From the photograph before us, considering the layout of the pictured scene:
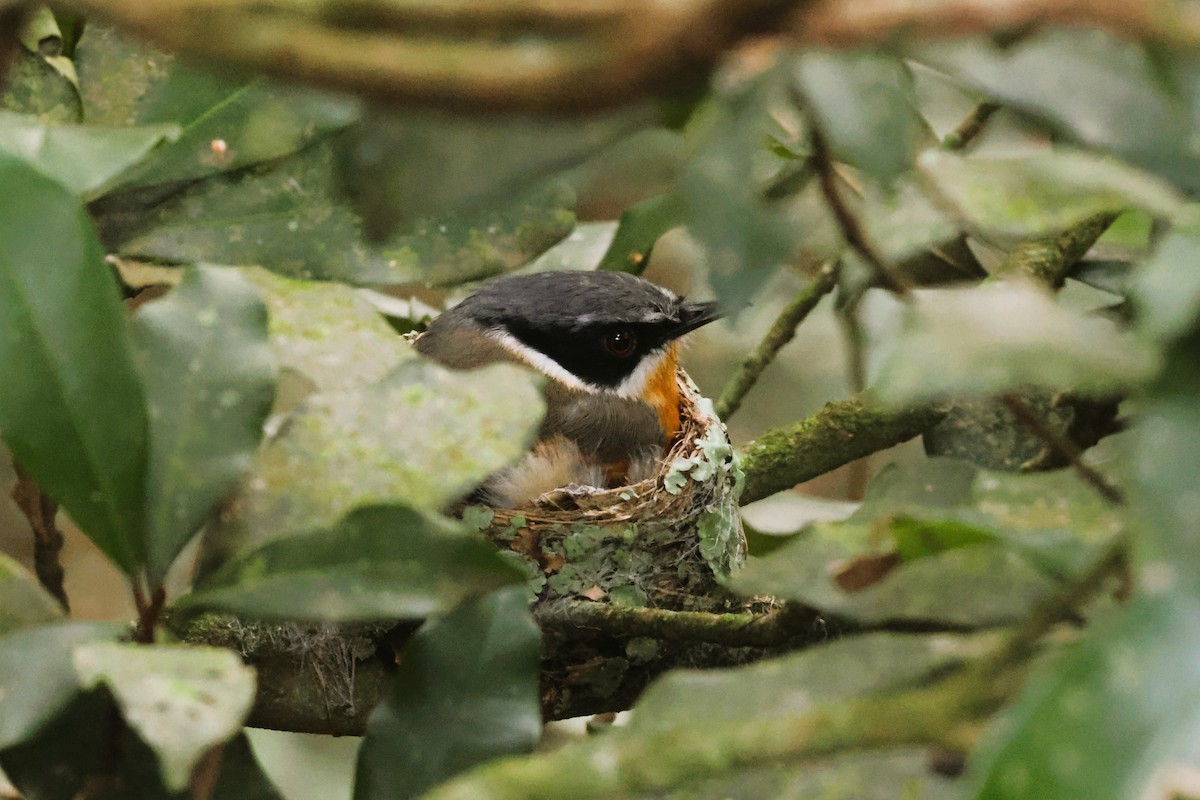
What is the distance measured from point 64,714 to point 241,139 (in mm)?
707

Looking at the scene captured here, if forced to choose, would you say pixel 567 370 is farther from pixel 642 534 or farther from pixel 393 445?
pixel 393 445

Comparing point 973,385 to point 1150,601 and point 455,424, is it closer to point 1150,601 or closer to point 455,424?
point 1150,601

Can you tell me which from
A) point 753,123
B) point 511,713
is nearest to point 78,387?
point 511,713

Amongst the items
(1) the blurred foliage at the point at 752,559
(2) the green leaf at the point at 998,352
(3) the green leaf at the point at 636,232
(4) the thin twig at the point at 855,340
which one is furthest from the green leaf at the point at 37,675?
(4) the thin twig at the point at 855,340

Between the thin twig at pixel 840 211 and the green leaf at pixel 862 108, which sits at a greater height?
the green leaf at pixel 862 108

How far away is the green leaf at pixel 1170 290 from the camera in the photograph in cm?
55

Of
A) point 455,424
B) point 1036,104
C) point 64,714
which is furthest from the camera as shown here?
point 64,714

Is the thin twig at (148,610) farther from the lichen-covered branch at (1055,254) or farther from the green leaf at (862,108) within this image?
the lichen-covered branch at (1055,254)

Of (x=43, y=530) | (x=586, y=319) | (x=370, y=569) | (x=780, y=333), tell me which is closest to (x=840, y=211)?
(x=370, y=569)

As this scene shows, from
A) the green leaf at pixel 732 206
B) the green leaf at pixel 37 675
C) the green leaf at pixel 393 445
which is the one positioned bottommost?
the green leaf at pixel 37 675

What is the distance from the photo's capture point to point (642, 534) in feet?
6.78

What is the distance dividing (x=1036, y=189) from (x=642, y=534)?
140 centimetres

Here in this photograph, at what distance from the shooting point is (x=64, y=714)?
0.97m

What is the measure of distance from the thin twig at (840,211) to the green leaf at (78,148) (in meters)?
0.70
